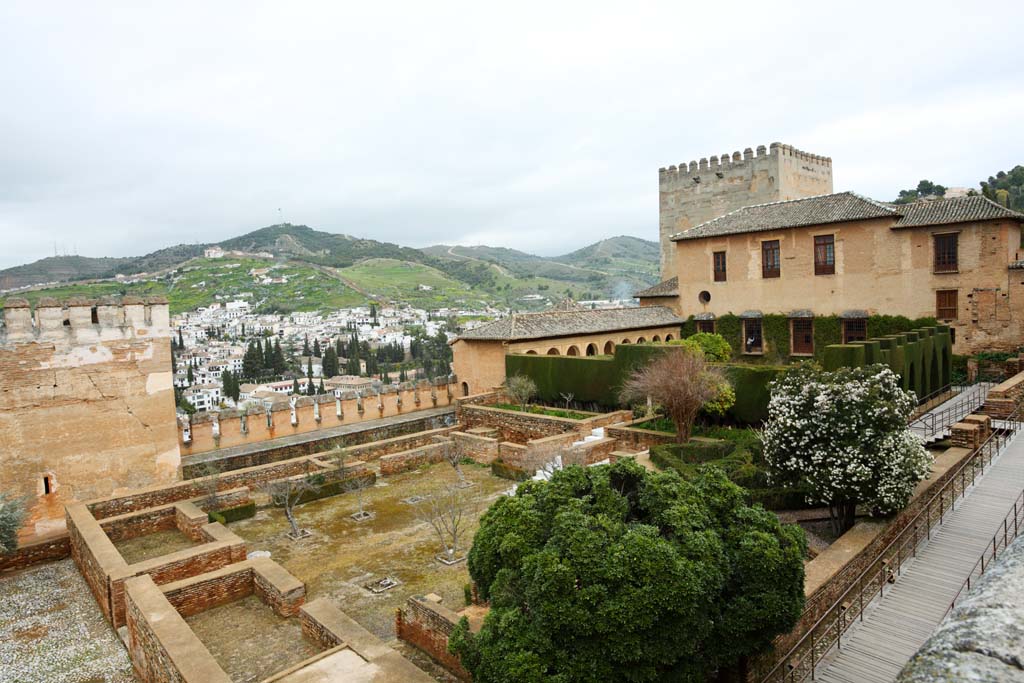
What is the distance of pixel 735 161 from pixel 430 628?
28665 mm

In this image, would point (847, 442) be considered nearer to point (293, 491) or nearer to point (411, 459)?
point (411, 459)

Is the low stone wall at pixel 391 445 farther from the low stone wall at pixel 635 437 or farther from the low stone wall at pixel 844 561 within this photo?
the low stone wall at pixel 844 561

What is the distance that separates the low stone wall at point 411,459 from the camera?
1683cm

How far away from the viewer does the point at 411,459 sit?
17328 millimetres

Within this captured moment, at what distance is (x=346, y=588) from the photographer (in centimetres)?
1018

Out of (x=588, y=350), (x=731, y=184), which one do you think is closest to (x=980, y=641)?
(x=588, y=350)

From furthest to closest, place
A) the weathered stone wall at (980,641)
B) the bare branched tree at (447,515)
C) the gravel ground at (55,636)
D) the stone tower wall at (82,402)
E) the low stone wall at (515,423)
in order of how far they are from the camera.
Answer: the low stone wall at (515,423), the stone tower wall at (82,402), the bare branched tree at (447,515), the gravel ground at (55,636), the weathered stone wall at (980,641)

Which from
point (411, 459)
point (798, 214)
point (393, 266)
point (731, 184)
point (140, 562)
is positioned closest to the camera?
point (140, 562)

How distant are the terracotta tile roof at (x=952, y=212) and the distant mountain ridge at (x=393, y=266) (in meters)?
84.8

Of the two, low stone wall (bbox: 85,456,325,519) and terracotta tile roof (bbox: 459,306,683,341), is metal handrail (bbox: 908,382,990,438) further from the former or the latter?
low stone wall (bbox: 85,456,325,519)

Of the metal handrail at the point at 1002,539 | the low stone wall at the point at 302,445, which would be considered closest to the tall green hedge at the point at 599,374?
the low stone wall at the point at 302,445

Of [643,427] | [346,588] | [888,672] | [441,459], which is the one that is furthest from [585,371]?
[888,672]

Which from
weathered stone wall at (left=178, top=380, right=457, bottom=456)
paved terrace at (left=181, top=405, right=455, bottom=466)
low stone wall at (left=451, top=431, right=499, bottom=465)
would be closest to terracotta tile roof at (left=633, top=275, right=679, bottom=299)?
weathered stone wall at (left=178, top=380, right=457, bottom=456)

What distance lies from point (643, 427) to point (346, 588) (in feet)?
31.6
